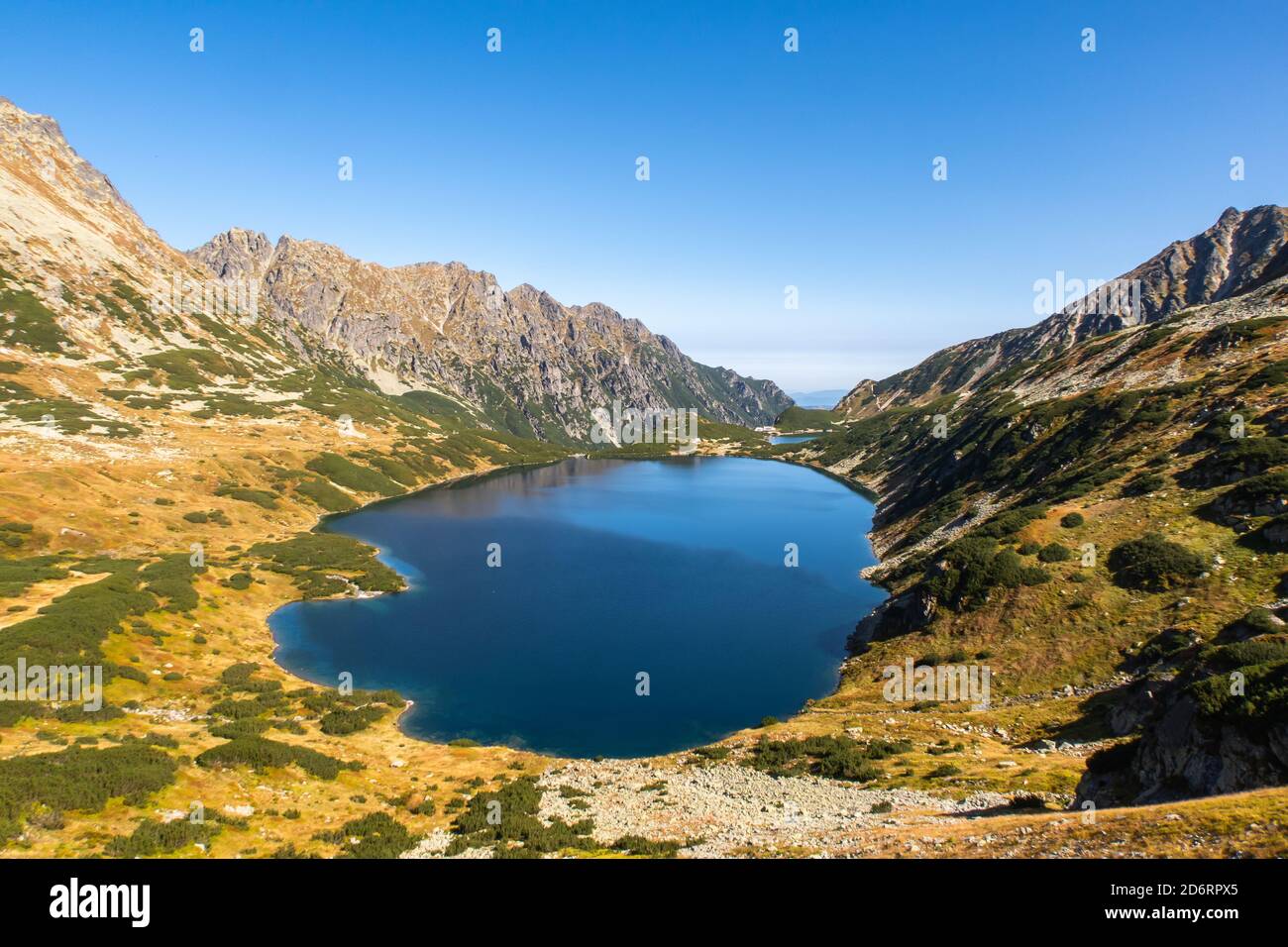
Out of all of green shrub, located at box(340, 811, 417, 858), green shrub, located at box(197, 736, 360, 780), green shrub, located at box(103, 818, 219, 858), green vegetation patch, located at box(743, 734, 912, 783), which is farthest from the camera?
green vegetation patch, located at box(743, 734, 912, 783)

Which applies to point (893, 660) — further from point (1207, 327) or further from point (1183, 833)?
point (1207, 327)

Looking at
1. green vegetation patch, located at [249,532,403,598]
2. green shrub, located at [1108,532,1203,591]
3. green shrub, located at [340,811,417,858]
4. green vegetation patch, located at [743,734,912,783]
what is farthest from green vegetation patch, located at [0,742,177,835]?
green shrub, located at [1108,532,1203,591]

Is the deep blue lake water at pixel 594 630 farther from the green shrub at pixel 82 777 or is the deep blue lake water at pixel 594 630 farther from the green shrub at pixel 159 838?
the green shrub at pixel 159 838

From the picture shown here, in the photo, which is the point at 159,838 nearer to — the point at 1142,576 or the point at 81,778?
the point at 81,778

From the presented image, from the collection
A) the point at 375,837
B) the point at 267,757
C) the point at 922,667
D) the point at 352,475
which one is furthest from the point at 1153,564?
the point at 352,475

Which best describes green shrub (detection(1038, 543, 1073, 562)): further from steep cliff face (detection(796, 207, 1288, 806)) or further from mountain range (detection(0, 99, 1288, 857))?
mountain range (detection(0, 99, 1288, 857))

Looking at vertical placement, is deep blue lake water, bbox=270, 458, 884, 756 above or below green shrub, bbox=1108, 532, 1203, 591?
below

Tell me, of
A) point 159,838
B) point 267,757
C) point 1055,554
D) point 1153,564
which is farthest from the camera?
point 1055,554

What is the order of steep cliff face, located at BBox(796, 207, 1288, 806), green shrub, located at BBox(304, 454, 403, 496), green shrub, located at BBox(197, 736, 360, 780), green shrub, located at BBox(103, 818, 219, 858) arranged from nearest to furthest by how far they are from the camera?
green shrub, located at BBox(103, 818, 219, 858), steep cliff face, located at BBox(796, 207, 1288, 806), green shrub, located at BBox(197, 736, 360, 780), green shrub, located at BBox(304, 454, 403, 496)
